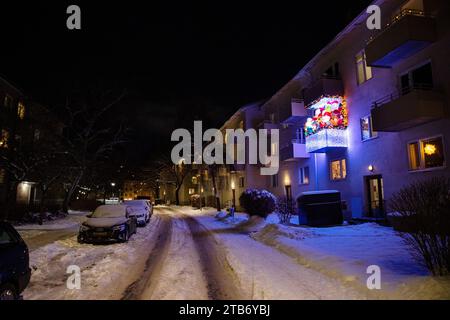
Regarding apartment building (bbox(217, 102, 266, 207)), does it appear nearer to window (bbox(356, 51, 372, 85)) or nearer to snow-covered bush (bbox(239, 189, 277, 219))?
snow-covered bush (bbox(239, 189, 277, 219))

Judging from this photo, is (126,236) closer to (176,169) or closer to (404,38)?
(404,38)

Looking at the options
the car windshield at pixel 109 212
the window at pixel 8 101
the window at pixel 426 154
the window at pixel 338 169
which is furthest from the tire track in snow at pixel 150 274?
the window at pixel 8 101

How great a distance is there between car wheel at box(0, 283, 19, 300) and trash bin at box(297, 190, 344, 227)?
47.5 ft

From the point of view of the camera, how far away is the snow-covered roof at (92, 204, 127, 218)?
1514 cm

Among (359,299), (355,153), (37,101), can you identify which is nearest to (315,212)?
(355,153)

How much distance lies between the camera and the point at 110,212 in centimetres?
1545

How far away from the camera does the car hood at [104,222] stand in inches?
528

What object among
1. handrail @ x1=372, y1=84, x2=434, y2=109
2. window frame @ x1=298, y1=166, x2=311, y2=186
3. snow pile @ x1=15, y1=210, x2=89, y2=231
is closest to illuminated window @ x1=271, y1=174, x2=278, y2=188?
window frame @ x1=298, y1=166, x2=311, y2=186

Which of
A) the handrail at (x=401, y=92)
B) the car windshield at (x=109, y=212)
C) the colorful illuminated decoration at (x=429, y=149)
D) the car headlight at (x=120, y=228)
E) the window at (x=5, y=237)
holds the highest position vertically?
the handrail at (x=401, y=92)

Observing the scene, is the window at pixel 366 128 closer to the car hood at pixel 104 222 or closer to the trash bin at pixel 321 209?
the trash bin at pixel 321 209

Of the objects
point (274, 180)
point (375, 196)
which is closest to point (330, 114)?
point (375, 196)

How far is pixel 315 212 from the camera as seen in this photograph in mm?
17766

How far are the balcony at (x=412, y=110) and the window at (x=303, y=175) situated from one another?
9955 mm
